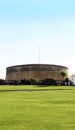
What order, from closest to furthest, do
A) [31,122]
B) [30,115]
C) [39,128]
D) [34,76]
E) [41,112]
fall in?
[39,128], [31,122], [30,115], [41,112], [34,76]

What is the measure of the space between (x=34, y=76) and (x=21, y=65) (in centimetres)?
497

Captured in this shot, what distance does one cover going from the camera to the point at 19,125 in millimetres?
14656

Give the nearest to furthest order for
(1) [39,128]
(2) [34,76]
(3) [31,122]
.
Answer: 1. (1) [39,128]
2. (3) [31,122]
3. (2) [34,76]

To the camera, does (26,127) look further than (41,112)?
No

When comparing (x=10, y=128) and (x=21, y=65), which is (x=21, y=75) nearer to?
(x=21, y=65)

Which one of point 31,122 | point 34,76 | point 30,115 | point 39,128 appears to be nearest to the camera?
point 39,128

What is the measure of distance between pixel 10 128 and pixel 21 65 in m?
86.6

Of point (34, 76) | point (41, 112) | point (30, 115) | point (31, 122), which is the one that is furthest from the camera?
point (34, 76)

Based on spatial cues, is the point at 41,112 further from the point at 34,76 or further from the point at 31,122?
the point at 34,76

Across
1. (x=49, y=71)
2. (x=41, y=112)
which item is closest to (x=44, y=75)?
(x=49, y=71)

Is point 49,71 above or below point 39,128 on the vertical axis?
above

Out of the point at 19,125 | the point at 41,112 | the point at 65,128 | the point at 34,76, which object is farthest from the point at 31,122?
the point at 34,76

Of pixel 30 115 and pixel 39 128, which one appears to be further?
pixel 30 115

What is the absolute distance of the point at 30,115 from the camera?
17.4 m
